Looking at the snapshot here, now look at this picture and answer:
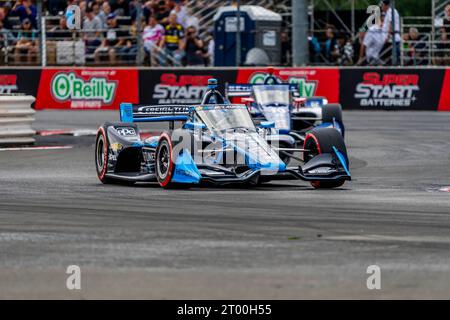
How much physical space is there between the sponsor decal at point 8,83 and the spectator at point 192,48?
14.2ft

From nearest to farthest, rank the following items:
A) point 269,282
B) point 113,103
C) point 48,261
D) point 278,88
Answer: point 269,282 < point 48,261 < point 278,88 < point 113,103

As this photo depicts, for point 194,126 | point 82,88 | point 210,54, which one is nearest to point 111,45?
point 82,88

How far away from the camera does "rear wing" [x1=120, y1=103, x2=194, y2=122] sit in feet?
47.0

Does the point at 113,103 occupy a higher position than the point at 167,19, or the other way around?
the point at 167,19

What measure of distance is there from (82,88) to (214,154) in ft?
54.2

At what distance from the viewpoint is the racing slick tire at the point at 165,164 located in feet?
42.7

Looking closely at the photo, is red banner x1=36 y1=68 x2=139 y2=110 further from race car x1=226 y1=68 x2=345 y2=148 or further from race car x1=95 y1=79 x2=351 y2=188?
race car x1=95 y1=79 x2=351 y2=188

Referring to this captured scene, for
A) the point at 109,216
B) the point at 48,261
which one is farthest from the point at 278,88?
the point at 48,261

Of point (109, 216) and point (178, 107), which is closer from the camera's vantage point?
point (109, 216)

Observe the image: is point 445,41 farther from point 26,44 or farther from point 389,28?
point 26,44

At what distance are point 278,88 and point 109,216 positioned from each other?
381 inches

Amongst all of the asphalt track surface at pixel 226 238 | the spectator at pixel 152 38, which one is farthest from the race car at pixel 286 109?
the spectator at pixel 152 38

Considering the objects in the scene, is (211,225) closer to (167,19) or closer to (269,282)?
(269,282)
